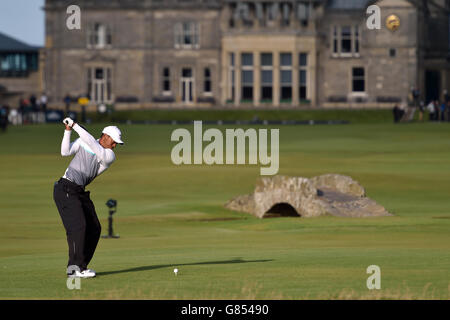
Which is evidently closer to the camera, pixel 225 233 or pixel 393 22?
pixel 225 233

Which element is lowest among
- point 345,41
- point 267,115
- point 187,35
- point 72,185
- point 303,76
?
point 267,115

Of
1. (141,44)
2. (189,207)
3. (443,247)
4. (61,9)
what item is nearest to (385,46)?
(141,44)

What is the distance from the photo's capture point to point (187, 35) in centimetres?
10969

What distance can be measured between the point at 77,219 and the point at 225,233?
11.8 meters

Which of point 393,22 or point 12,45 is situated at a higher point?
point 393,22

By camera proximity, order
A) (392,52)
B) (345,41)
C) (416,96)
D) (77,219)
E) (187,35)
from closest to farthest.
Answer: (77,219)
(416,96)
(392,52)
(345,41)
(187,35)

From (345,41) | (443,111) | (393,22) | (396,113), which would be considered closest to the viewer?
(396,113)

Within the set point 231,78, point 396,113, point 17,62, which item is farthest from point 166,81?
point 17,62

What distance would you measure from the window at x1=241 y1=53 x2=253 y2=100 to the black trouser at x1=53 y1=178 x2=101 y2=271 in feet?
284

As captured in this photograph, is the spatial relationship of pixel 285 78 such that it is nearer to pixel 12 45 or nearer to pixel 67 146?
pixel 12 45

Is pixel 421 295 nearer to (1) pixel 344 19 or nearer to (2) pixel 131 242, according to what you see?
(2) pixel 131 242

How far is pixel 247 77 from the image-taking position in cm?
10631

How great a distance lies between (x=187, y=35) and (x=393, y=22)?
18244mm

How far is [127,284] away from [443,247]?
8.66 meters
